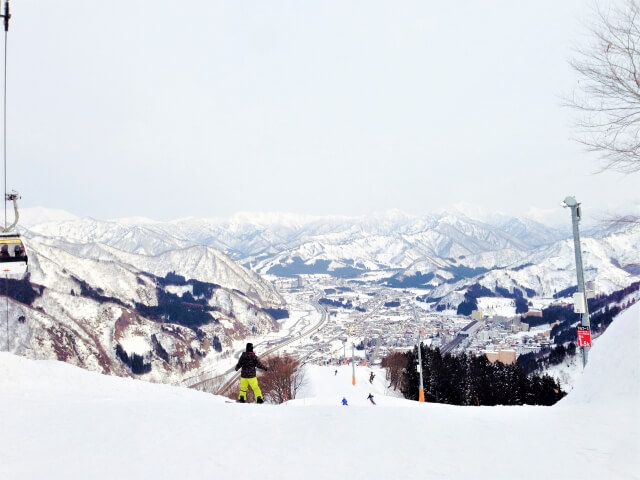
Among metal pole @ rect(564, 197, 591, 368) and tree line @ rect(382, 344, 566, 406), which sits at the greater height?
metal pole @ rect(564, 197, 591, 368)

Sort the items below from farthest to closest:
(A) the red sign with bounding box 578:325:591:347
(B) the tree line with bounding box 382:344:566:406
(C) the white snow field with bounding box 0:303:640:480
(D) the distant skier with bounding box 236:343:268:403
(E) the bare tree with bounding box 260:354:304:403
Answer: (B) the tree line with bounding box 382:344:566:406 < (E) the bare tree with bounding box 260:354:304:403 < (D) the distant skier with bounding box 236:343:268:403 < (A) the red sign with bounding box 578:325:591:347 < (C) the white snow field with bounding box 0:303:640:480

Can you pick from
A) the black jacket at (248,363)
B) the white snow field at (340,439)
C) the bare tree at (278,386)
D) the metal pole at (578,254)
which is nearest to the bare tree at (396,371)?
the bare tree at (278,386)

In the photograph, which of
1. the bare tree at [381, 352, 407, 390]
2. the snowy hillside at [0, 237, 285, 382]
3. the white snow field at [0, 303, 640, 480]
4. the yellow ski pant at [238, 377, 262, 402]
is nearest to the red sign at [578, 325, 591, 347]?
the white snow field at [0, 303, 640, 480]

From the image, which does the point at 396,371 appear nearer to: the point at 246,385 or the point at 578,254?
the point at 246,385

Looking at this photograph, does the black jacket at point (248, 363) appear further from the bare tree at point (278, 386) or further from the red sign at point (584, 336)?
the bare tree at point (278, 386)

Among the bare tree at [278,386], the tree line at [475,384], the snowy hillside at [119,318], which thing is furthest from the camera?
the snowy hillside at [119,318]

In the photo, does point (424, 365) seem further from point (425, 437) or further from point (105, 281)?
point (105, 281)

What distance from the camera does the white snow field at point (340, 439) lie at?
504cm

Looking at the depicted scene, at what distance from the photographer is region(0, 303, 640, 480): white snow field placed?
5035 millimetres

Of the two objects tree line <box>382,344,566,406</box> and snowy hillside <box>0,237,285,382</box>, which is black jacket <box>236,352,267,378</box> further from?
snowy hillside <box>0,237,285,382</box>

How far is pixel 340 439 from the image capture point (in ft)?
20.0

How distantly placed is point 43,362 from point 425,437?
16.3m

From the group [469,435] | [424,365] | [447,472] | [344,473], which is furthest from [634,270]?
[424,365]

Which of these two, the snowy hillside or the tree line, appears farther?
the snowy hillside
